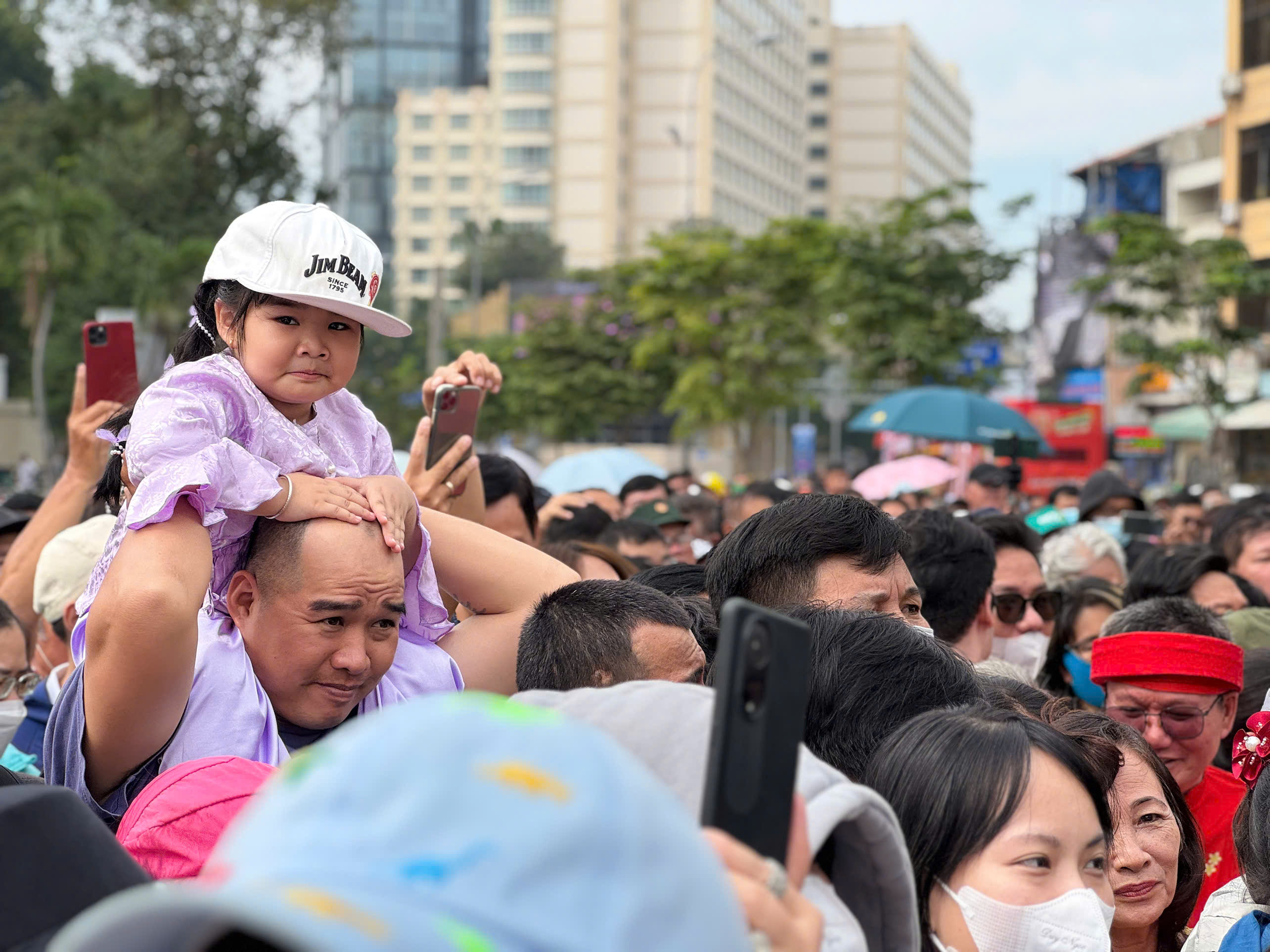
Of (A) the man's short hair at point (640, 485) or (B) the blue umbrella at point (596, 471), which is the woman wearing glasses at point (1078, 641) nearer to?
(A) the man's short hair at point (640, 485)

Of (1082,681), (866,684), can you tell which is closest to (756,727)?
(866,684)

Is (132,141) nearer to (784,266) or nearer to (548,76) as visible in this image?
(784,266)

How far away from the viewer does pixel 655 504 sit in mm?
8383

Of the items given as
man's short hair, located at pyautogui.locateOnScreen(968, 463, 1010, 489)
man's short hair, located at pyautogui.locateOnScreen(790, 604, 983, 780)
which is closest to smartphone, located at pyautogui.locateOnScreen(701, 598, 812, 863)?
man's short hair, located at pyautogui.locateOnScreen(790, 604, 983, 780)

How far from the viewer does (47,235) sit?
32281 millimetres

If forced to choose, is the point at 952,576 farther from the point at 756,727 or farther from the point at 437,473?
the point at 756,727

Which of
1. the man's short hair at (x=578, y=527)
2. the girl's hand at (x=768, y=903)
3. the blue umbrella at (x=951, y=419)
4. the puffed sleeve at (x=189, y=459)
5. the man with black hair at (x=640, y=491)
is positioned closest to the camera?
the girl's hand at (x=768, y=903)

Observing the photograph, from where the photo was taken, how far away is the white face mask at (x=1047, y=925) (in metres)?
2.04

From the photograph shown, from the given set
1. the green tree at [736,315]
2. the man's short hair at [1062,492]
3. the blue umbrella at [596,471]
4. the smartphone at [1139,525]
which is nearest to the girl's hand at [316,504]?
the blue umbrella at [596,471]

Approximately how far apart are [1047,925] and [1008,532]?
428cm

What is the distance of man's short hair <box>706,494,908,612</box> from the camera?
11.3ft

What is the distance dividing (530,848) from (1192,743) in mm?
3703

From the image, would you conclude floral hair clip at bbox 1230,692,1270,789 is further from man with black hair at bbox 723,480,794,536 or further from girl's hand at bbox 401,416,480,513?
man with black hair at bbox 723,480,794,536

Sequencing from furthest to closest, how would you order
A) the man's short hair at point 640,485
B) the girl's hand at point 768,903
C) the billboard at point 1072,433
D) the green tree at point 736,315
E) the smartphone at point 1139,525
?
the billboard at point 1072,433
the green tree at point 736,315
the smartphone at point 1139,525
the man's short hair at point 640,485
the girl's hand at point 768,903
